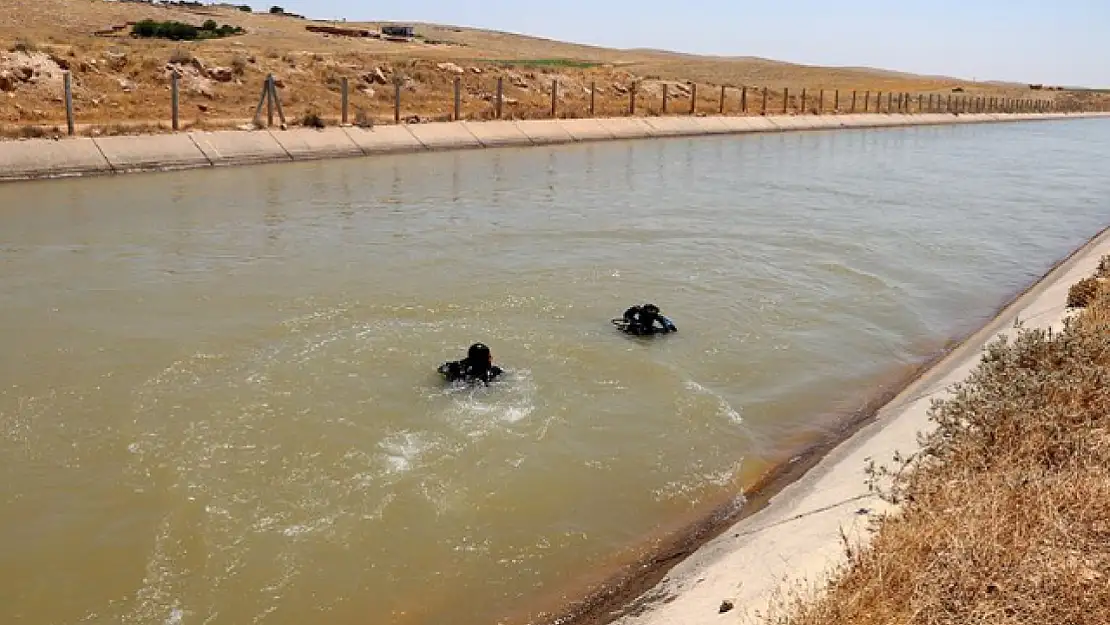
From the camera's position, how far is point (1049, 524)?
4543mm

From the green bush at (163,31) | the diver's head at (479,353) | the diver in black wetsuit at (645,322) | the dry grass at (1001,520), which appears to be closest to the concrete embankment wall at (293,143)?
the diver in black wetsuit at (645,322)

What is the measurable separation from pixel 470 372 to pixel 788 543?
4.59m

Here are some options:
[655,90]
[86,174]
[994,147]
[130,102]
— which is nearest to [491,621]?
[86,174]

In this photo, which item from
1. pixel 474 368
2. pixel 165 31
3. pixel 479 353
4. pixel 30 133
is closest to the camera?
pixel 479 353

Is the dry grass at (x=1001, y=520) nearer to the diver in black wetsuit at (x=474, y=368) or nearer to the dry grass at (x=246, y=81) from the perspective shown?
the diver in black wetsuit at (x=474, y=368)

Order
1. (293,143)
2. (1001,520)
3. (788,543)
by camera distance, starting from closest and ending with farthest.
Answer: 1. (1001,520)
2. (788,543)
3. (293,143)

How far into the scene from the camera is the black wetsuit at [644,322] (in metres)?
11.5

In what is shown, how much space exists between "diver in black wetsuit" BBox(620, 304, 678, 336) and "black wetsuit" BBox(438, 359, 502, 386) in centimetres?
264

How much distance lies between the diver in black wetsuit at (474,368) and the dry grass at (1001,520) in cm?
451

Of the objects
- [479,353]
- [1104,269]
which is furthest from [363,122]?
[1104,269]

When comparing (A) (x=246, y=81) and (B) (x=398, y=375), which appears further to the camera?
(A) (x=246, y=81)

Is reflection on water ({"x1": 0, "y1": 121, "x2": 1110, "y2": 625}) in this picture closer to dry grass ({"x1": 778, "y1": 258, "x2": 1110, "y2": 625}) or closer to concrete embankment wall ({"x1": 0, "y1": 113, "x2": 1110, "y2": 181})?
concrete embankment wall ({"x1": 0, "y1": 113, "x2": 1110, "y2": 181})

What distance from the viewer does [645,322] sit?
37.8 feet

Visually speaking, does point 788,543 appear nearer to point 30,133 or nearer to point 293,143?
point 30,133
